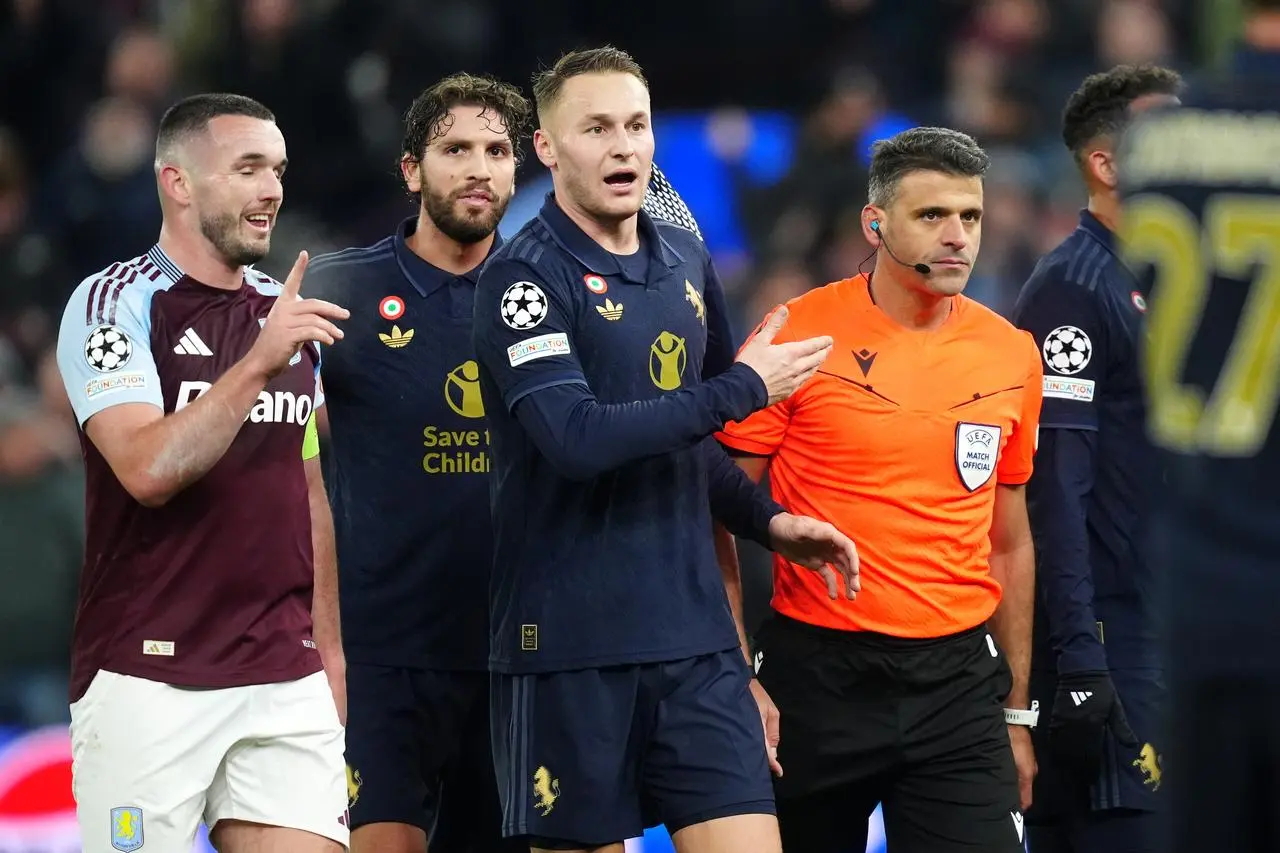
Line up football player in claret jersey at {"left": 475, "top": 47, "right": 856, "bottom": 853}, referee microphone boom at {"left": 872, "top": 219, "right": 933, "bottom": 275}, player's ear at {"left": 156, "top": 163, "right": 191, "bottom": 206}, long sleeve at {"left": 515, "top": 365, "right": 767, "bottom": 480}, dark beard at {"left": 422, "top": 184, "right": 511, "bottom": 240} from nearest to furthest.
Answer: long sleeve at {"left": 515, "top": 365, "right": 767, "bottom": 480} < football player in claret jersey at {"left": 475, "top": 47, "right": 856, "bottom": 853} < player's ear at {"left": 156, "top": 163, "right": 191, "bottom": 206} < referee microphone boom at {"left": 872, "top": 219, "right": 933, "bottom": 275} < dark beard at {"left": 422, "top": 184, "right": 511, "bottom": 240}

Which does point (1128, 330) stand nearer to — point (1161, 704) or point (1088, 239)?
point (1088, 239)

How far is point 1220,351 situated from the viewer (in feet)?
13.9

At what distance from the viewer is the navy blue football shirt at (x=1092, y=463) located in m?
5.87

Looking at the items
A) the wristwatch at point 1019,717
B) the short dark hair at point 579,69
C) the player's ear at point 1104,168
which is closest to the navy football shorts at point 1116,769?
the wristwatch at point 1019,717

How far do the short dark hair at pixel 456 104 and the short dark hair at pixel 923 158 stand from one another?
1230 mm

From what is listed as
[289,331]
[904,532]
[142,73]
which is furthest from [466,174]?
[142,73]

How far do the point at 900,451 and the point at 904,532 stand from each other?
0.75ft

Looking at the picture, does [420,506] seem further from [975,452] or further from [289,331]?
[975,452]

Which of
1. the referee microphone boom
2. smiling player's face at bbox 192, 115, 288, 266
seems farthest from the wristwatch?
smiling player's face at bbox 192, 115, 288, 266

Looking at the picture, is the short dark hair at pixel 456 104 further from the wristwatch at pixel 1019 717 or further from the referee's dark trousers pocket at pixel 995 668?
the wristwatch at pixel 1019 717

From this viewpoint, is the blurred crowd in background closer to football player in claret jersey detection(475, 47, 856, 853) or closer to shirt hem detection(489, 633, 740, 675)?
football player in claret jersey detection(475, 47, 856, 853)

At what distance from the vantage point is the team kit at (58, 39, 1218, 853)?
5.14 m

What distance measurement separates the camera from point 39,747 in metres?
8.08

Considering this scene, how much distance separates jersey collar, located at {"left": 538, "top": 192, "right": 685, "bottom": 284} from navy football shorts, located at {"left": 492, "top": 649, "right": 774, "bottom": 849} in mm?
1067
